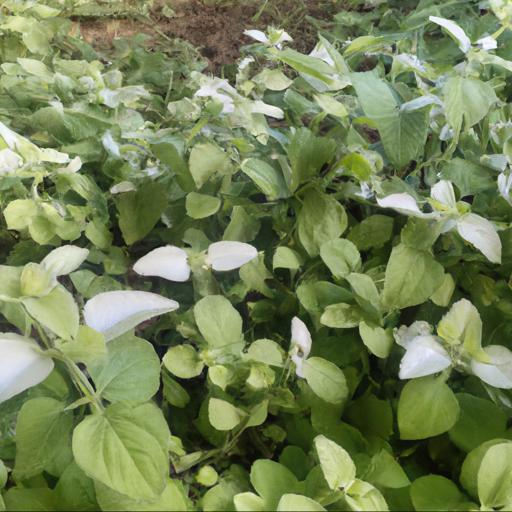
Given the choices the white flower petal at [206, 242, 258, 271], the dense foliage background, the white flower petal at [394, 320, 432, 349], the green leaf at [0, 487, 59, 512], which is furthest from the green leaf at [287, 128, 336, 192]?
the green leaf at [0, 487, 59, 512]

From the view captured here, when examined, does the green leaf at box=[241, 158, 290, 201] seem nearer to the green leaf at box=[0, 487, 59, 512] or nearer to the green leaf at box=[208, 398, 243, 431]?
the green leaf at box=[208, 398, 243, 431]

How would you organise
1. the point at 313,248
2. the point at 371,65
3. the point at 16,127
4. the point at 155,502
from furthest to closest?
the point at 371,65 → the point at 16,127 → the point at 313,248 → the point at 155,502

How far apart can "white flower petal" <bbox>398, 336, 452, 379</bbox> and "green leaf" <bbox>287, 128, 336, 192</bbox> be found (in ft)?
0.86

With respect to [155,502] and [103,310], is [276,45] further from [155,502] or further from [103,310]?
[155,502]

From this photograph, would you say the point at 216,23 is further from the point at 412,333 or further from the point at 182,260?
the point at 412,333

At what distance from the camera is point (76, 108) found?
863 millimetres

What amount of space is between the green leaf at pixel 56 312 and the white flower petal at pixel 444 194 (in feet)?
1.30

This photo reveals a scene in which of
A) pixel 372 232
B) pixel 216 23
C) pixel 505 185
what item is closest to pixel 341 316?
pixel 372 232

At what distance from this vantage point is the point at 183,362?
0.58 metres

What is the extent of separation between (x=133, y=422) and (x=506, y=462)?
0.31m

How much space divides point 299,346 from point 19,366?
10.6 inches

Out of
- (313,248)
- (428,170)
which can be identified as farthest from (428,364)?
(428,170)

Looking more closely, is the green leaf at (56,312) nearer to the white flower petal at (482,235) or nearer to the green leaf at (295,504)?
the green leaf at (295,504)

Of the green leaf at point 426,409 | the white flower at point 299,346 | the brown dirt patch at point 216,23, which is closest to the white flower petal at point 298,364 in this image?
the white flower at point 299,346
